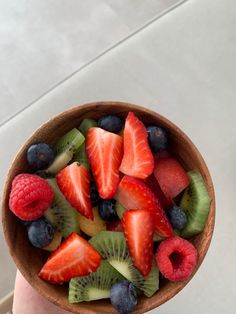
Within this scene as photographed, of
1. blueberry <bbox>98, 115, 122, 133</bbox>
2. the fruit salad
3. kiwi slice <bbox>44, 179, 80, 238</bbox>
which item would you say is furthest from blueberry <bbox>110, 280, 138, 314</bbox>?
blueberry <bbox>98, 115, 122, 133</bbox>

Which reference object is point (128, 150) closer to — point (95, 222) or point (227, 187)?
point (95, 222)

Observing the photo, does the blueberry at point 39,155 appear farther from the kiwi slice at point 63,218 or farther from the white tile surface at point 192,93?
the white tile surface at point 192,93

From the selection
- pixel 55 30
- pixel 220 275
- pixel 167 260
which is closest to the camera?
pixel 167 260

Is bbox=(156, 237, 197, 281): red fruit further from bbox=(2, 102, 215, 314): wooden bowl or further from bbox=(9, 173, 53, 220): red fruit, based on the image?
bbox=(9, 173, 53, 220): red fruit

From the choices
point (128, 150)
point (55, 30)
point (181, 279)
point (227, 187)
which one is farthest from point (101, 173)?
point (55, 30)

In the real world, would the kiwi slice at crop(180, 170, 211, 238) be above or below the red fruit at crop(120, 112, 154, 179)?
below

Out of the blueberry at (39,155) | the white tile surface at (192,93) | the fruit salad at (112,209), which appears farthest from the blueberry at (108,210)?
the white tile surface at (192,93)
